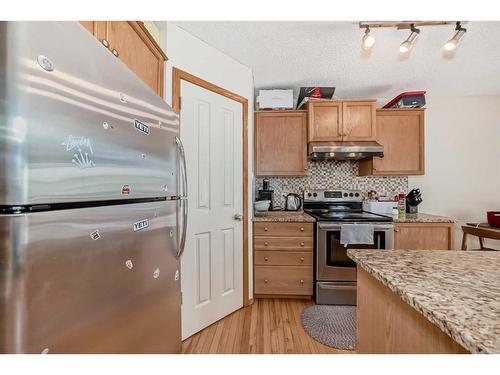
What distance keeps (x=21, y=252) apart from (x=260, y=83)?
2.75 meters

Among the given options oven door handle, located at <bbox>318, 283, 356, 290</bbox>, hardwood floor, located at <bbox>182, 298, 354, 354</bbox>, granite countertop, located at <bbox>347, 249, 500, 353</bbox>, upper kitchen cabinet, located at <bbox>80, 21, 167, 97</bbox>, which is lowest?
hardwood floor, located at <bbox>182, 298, 354, 354</bbox>

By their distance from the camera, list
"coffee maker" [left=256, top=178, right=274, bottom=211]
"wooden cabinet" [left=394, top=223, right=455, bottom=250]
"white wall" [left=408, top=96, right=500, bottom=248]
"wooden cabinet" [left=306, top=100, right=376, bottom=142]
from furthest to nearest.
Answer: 1. "white wall" [left=408, top=96, right=500, bottom=248]
2. "coffee maker" [left=256, top=178, right=274, bottom=211]
3. "wooden cabinet" [left=306, top=100, right=376, bottom=142]
4. "wooden cabinet" [left=394, top=223, right=455, bottom=250]

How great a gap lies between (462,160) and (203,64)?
346cm

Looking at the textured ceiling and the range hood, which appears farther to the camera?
the range hood

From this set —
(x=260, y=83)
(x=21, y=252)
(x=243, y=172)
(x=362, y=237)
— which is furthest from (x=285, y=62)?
(x=21, y=252)

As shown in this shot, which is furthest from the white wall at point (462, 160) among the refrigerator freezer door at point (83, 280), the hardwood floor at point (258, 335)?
the refrigerator freezer door at point (83, 280)

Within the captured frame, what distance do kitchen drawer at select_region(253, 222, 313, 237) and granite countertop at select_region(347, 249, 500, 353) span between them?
146 centimetres

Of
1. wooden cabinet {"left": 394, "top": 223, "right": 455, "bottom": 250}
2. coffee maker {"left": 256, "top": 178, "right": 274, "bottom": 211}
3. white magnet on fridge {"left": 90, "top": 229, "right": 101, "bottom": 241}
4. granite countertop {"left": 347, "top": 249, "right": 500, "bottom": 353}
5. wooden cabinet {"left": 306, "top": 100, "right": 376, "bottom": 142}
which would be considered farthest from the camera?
coffee maker {"left": 256, "top": 178, "right": 274, "bottom": 211}

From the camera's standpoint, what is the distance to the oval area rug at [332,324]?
5.93ft

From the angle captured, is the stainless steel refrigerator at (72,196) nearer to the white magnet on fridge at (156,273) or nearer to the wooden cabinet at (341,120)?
the white magnet on fridge at (156,273)

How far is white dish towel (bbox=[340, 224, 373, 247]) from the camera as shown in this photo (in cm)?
234

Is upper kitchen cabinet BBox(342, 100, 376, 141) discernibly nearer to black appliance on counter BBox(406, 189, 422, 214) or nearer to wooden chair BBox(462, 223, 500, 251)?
black appliance on counter BBox(406, 189, 422, 214)

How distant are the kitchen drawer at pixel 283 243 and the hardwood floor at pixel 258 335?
573mm

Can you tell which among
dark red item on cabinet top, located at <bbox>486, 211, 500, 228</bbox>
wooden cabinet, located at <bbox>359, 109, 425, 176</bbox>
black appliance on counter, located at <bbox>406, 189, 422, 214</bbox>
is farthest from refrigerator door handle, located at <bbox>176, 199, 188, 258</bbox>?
dark red item on cabinet top, located at <bbox>486, 211, 500, 228</bbox>
